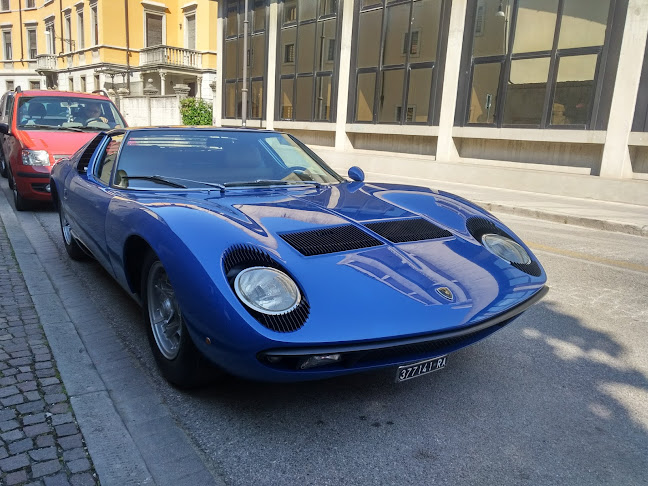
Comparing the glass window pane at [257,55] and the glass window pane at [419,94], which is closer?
the glass window pane at [419,94]

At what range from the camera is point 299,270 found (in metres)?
2.26

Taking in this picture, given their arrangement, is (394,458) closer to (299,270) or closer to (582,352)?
(299,270)

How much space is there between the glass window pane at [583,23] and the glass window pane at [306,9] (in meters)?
10.3

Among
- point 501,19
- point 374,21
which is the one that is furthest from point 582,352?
point 374,21

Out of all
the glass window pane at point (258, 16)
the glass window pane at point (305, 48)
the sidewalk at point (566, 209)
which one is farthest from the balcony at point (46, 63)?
the sidewalk at point (566, 209)

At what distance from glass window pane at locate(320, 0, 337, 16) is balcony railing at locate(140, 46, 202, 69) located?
56.9ft

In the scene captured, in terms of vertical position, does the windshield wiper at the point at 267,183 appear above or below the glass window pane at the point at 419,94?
below

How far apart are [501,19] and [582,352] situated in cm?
1279

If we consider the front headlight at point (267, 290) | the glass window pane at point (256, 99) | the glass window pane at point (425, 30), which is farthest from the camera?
the glass window pane at point (256, 99)

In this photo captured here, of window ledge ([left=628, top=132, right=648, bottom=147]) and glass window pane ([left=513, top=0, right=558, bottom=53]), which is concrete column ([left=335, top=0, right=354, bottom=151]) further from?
window ledge ([left=628, top=132, right=648, bottom=147])

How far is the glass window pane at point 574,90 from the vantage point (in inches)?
473

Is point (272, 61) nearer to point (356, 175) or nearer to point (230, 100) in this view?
point (230, 100)

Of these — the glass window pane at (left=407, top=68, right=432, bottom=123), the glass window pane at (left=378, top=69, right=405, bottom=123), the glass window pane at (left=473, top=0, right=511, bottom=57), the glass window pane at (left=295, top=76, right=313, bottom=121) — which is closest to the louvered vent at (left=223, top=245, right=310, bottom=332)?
the glass window pane at (left=473, top=0, right=511, bottom=57)

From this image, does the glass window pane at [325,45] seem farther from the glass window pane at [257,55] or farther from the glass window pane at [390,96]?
the glass window pane at [257,55]
